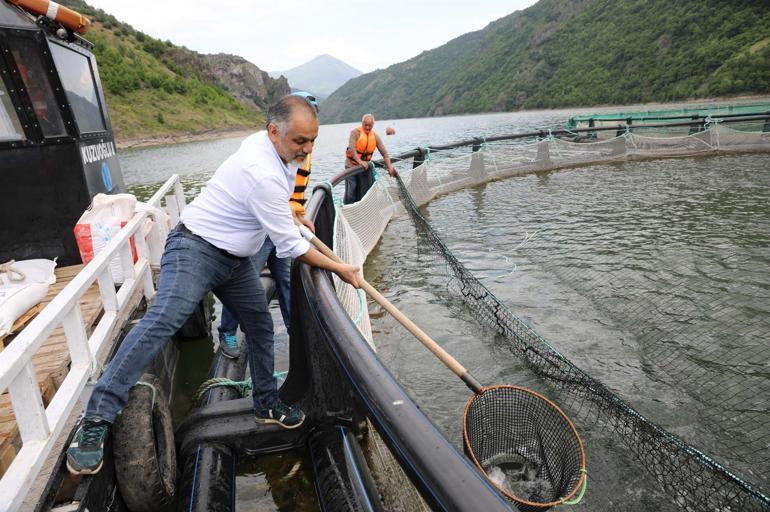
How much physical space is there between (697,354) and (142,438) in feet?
16.1

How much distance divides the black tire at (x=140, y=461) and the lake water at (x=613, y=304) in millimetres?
573

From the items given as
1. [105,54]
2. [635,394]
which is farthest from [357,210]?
[105,54]

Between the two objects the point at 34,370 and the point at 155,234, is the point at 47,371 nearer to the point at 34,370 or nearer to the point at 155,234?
the point at 34,370

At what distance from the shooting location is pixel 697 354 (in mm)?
4355

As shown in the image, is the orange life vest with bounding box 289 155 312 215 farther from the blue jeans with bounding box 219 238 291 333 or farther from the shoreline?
the shoreline

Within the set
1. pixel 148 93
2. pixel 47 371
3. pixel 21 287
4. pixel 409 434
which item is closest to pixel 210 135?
pixel 148 93

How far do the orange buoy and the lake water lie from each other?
4.82 m

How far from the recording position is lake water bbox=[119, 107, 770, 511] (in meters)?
3.39

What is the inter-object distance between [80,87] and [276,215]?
4.70 metres

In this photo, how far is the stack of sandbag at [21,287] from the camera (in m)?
3.05

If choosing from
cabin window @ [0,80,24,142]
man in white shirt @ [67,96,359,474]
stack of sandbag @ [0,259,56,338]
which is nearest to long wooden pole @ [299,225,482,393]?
man in white shirt @ [67,96,359,474]

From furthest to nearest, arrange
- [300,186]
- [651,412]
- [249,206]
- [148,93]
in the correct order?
[148,93] → [300,186] → [651,412] → [249,206]

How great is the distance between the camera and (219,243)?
8.20ft

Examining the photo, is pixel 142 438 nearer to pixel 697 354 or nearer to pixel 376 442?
pixel 376 442
